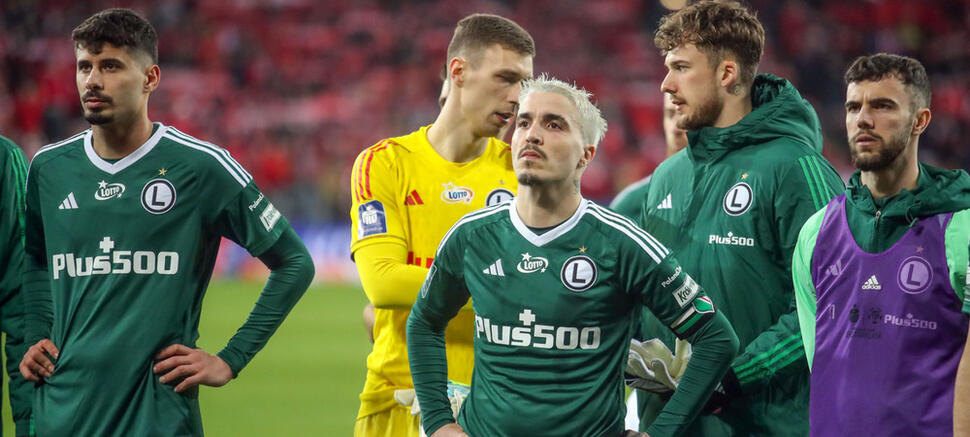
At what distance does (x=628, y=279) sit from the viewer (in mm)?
3277

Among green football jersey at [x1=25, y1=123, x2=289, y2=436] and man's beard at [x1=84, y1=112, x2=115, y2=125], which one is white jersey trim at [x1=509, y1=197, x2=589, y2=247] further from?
man's beard at [x1=84, y1=112, x2=115, y2=125]

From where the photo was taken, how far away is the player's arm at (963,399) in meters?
2.94

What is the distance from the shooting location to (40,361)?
3631mm

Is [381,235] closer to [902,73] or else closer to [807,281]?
[807,281]

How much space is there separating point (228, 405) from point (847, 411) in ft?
25.3

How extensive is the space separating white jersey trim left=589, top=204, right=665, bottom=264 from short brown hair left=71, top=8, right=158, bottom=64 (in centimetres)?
177

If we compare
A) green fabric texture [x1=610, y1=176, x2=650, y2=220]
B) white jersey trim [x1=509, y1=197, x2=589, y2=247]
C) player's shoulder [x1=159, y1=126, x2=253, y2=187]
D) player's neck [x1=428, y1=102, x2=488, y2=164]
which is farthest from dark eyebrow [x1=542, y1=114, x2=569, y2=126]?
green fabric texture [x1=610, y1=176, x2=650, y2=220]

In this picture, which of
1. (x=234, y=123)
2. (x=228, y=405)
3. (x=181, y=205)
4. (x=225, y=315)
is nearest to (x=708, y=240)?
(x=181, y=205)

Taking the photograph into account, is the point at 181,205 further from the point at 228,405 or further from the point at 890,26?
the point at 890,26

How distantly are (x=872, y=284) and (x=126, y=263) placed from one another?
8.14ft

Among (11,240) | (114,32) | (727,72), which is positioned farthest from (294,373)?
(727,72)

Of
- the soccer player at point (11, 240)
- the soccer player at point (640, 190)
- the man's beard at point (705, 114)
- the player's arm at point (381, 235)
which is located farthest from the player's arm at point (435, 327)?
the soccer player at point (640, 190)

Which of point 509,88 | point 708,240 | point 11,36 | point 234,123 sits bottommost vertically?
point 708,240

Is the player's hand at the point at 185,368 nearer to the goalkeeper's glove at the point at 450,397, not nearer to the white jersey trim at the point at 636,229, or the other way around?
the goalkeeper's glove at the point at 450,397
